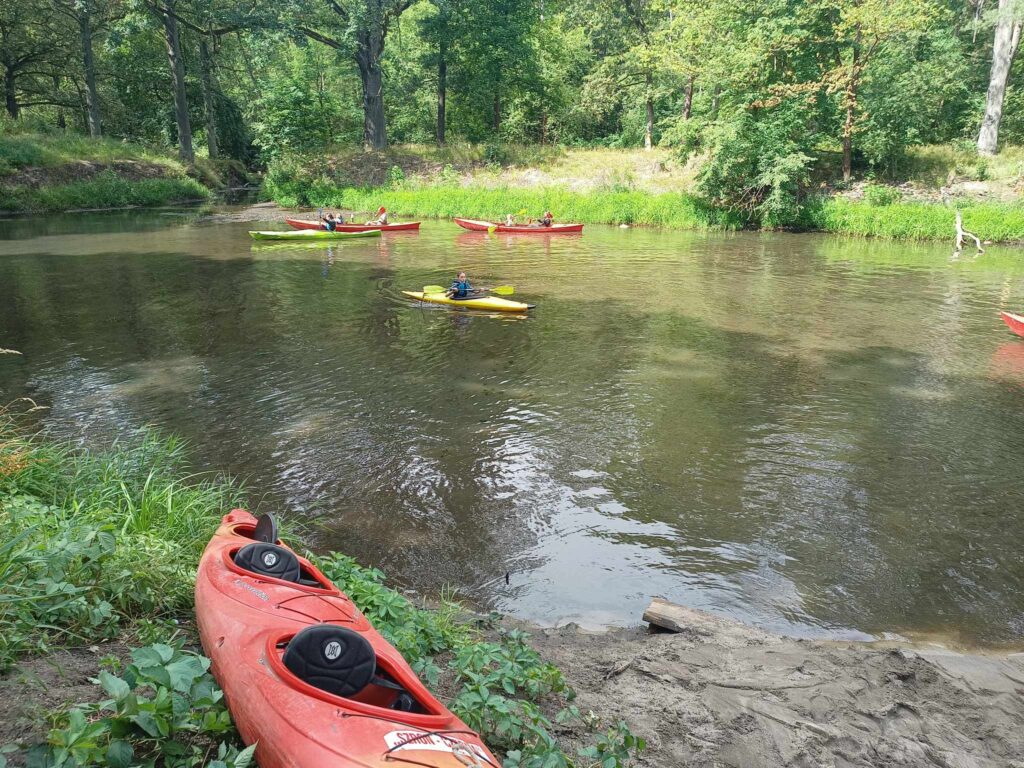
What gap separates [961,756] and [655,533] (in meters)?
3.15

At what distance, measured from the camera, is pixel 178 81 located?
36.2 meters

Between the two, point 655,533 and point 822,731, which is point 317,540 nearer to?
point 655,533

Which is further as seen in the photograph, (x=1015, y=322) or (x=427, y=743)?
(x=1015, y=322)

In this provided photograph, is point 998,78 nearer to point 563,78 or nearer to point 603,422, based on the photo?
point 563,78

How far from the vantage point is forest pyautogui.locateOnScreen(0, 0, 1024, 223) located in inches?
1120

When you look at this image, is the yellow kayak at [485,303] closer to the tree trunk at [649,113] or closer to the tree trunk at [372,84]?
the tree trunk at [372,84]

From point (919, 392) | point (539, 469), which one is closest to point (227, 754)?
point (539, 469)

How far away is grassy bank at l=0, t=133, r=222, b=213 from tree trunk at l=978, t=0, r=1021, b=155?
125 feet

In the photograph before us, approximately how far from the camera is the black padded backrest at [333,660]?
9.66 ft

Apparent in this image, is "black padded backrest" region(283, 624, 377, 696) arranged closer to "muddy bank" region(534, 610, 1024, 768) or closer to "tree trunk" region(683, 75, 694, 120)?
"muddy bank" region(534, 610, 1024, 768)

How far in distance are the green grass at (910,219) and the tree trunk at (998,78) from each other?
5180mm

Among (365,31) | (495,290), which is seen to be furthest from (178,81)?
(495,290)

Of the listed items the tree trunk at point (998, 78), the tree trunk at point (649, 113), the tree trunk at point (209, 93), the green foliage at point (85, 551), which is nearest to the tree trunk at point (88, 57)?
the tree trunk at point (209, 93)

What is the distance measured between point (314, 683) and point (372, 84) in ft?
127
